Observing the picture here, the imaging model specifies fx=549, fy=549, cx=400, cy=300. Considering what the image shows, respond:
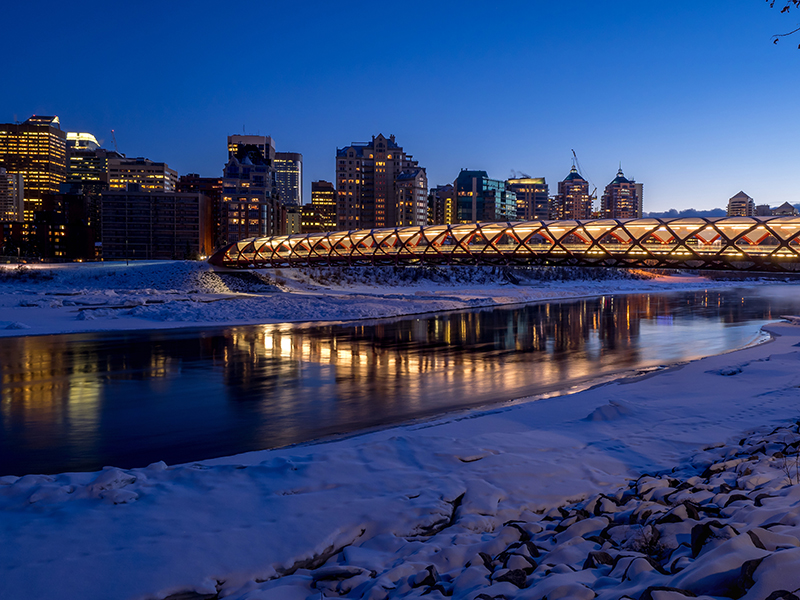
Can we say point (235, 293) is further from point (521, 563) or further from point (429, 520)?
point (521, 563)

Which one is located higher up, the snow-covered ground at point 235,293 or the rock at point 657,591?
the snow-covered ground at point 235,293

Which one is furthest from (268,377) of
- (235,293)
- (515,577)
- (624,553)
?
(235,293)

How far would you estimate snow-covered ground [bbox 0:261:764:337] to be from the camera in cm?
4434

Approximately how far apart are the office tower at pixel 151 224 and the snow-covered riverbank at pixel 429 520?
18664 centimetres

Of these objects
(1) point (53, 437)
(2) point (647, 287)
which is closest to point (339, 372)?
(1) point (53, 437)

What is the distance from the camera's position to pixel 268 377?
23.2 metres

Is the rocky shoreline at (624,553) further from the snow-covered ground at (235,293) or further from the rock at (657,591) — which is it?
the snow-covered ground at (235,293)

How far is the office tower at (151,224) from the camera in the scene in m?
186

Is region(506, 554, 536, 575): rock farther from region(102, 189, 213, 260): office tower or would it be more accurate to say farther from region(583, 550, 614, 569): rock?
region(102, 189, 213, 260): office tower

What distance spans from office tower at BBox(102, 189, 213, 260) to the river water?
160613 mm

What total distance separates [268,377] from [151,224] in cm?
18378

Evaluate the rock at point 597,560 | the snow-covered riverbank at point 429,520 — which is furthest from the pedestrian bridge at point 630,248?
the rock at point 597,560

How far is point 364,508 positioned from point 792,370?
1898 centimetres

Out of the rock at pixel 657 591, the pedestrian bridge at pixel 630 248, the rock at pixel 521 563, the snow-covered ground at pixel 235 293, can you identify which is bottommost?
the rock at pixel 521 563
